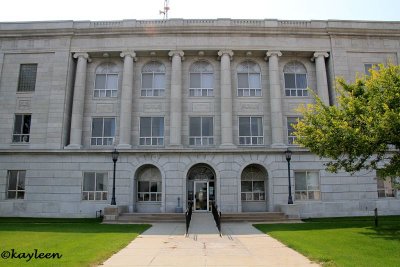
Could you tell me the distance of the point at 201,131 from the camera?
28.8 meters

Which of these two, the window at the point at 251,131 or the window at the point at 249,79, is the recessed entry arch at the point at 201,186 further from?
the window at the point at 249,79

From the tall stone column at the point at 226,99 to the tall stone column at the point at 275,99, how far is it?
11.4 ft

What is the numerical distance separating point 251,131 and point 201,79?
6.42m

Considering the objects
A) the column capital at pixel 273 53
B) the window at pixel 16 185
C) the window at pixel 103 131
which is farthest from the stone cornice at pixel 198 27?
the window at pixel 16 185

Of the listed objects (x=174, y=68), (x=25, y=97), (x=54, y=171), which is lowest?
(x=54, y=171)

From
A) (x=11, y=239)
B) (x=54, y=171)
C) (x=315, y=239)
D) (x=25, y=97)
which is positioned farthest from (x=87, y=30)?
(x=315, y=239)

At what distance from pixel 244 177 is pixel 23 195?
18100 mm

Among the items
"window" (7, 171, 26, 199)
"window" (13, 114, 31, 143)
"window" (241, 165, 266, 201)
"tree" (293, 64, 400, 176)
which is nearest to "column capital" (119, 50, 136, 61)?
"window" (13, 114, 31, 143)

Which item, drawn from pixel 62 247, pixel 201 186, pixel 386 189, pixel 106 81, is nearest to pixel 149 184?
pixel 201 186

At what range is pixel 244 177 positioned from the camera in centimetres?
2831

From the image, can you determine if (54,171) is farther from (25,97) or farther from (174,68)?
(174,68)

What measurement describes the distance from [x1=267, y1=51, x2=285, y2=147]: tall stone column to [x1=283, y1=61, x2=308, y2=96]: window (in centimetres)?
117

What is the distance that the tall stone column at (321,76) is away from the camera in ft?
94.1

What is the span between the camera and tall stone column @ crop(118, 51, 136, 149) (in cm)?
2769
